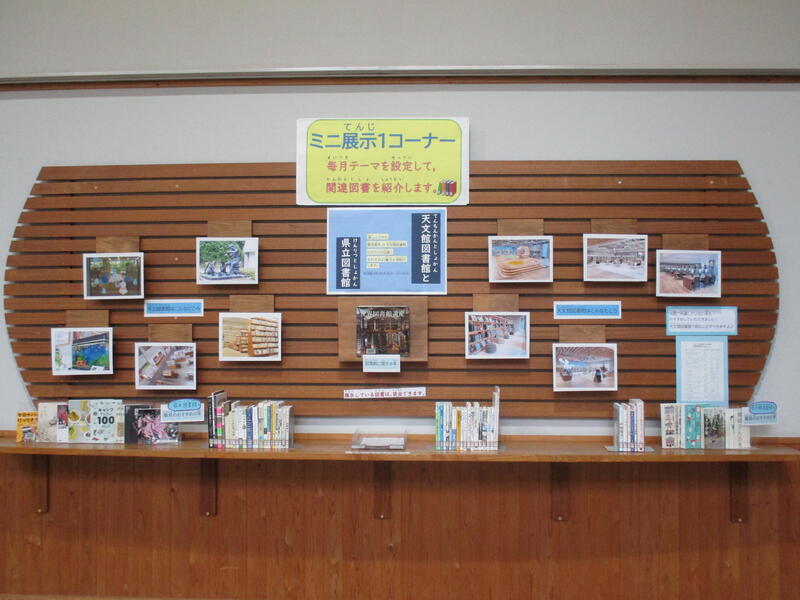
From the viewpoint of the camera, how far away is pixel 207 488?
2869 millimetres

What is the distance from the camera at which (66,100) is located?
3.06 metres

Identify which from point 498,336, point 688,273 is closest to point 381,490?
point 498,336

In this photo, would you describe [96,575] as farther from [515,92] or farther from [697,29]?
[697,29]

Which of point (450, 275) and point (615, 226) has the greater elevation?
point (615, 226)

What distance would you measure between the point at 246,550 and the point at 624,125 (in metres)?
3.51

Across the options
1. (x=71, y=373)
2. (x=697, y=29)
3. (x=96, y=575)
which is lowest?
(x=96, y=575)

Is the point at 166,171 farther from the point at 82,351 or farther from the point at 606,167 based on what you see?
the point at 606,167

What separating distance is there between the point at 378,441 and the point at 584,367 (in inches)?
51.2

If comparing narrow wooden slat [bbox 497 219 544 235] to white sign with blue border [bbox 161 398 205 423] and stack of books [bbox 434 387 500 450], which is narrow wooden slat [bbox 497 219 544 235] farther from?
white sign with blue border [bbox 161 398 205 423]

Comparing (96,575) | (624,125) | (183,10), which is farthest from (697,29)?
(96,575)

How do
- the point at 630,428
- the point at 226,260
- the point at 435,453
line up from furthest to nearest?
the point at 226,260, the point at 630,428, the point at 435,453

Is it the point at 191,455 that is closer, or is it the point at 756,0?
the point at 191,455

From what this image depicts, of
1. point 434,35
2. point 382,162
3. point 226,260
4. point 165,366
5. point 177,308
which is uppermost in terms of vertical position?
point 434,35

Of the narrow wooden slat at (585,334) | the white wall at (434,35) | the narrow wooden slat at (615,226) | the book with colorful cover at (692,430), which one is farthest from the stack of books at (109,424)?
the book with colorful cover at (692,430)
